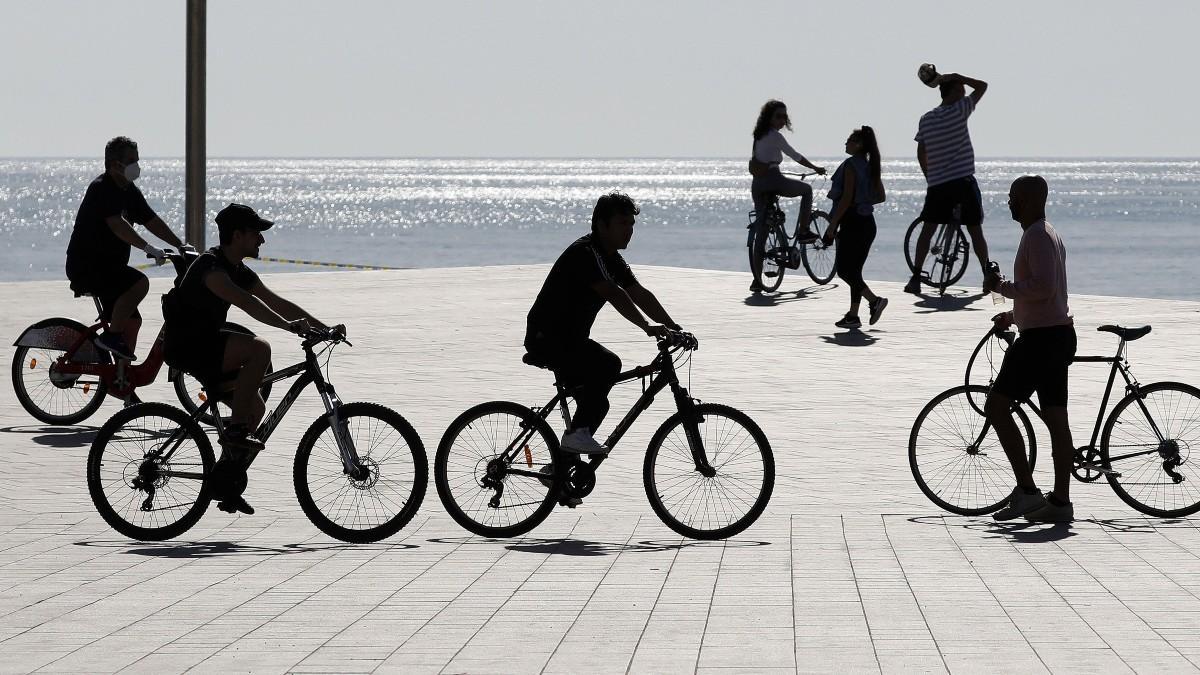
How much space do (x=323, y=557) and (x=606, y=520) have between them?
1.43m

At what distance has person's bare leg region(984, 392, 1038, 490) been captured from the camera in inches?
308

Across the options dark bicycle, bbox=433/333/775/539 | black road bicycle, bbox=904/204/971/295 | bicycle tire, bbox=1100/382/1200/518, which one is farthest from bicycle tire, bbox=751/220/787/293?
dark bicycle, bbox=433/333/775/539

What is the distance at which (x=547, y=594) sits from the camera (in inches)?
246

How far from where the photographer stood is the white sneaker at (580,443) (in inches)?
300

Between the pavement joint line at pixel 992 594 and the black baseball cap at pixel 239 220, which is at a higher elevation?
the black baseball cap at pixel 239 220

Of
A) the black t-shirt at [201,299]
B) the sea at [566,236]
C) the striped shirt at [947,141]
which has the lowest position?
the sea at [566,236]

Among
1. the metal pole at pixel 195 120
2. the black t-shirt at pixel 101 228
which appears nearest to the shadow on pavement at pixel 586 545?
the black t-shirt at pixel 101 228

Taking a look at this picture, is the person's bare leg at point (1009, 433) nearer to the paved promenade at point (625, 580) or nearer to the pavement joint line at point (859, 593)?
the paved promenade at point (625, 580)

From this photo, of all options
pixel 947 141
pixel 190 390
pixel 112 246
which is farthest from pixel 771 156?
pixel 112 246

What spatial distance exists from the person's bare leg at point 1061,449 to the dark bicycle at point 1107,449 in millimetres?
96

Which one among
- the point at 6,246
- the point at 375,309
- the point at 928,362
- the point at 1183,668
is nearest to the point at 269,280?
the point at 375,309

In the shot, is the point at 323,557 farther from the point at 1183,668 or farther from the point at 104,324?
the point at 104,324

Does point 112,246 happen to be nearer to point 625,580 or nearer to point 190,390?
point 190,390

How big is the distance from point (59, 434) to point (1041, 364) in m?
5.78
